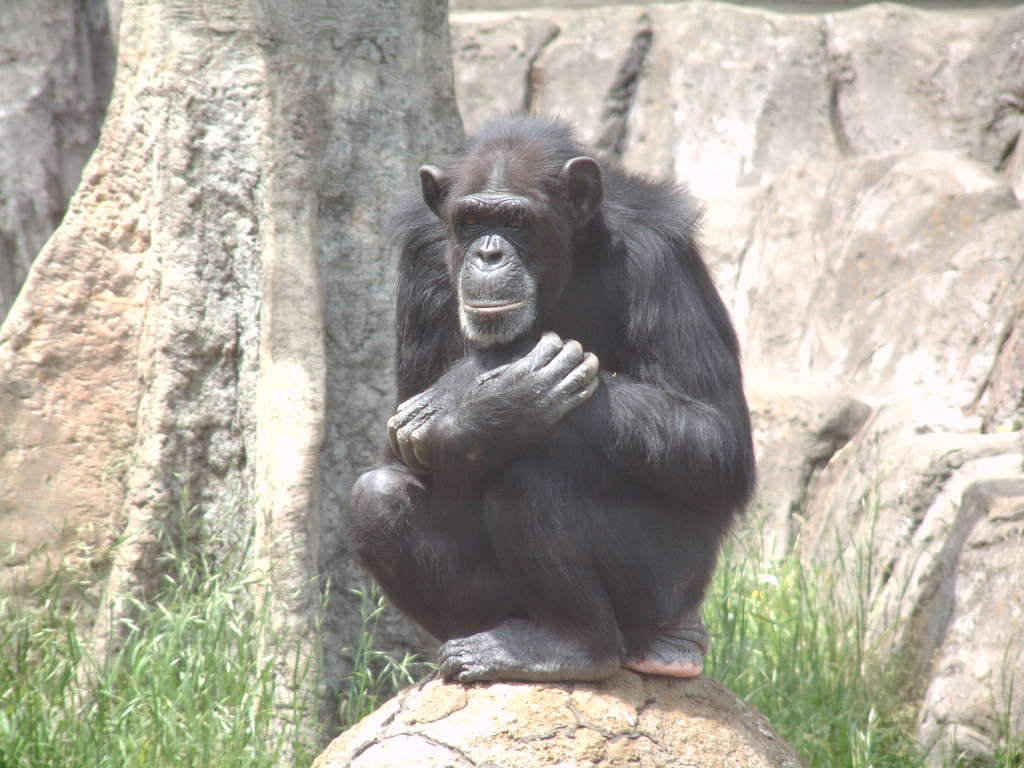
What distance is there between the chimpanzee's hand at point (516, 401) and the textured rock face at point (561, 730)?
648 millimetres

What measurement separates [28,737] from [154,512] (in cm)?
98

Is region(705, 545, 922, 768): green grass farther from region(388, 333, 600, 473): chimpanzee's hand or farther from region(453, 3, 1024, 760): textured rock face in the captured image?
region(388, 333, 600, 473): chimpanzee's hand

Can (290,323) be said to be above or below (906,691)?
above

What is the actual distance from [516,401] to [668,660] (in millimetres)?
828

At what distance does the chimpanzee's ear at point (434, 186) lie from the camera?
388 cm

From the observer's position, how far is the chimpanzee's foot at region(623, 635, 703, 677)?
12.0ft

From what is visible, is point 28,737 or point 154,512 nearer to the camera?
point 28,737

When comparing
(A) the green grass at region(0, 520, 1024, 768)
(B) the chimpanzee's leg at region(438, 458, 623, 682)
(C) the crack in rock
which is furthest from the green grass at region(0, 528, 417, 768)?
(C) the crack in rock

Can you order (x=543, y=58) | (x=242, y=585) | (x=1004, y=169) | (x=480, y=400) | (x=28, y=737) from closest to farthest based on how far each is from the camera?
(x=480, y=400) < (x=28, y=737) < (x=242, y=585) < (x=1004, y=169) < (x=543, y=58)

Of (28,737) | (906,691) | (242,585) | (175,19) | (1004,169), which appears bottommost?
(906,691)

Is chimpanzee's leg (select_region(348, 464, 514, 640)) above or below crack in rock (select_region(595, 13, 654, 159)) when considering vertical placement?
below

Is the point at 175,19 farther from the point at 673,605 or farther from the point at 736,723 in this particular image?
the point at 736,723

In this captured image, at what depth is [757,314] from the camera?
8.87 metres

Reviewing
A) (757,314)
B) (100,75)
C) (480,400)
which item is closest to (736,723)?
(480,400)
